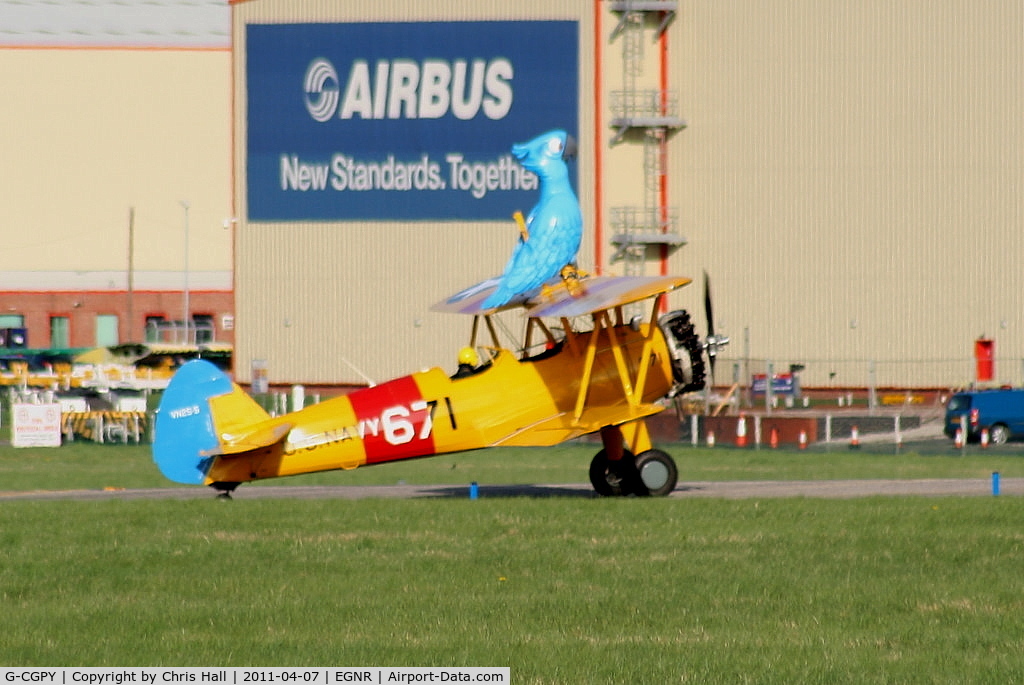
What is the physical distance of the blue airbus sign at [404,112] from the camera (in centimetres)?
6206

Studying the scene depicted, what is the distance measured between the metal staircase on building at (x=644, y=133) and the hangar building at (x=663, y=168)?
80 mm

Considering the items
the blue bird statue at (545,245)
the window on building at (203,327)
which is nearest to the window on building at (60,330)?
the window on building at (203,327)

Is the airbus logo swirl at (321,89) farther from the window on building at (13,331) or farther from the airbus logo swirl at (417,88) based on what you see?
the window on building at (13,331)

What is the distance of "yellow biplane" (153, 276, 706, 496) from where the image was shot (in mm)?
22266

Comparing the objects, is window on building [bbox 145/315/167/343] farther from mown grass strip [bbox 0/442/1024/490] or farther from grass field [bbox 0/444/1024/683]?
grass field [bbox 0/444/1024/683]

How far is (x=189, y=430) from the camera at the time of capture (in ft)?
72.6

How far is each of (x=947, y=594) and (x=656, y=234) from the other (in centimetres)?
4641

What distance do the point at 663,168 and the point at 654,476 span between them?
38.2 metres

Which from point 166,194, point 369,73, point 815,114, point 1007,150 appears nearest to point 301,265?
point 369,73

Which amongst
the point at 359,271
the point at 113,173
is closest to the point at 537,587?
the point at 359,271

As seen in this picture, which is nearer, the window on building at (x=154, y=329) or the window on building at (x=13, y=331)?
the window on building at (x=13, y=331)

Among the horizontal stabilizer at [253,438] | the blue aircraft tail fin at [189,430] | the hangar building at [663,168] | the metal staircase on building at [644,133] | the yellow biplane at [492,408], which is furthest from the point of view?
the metal staircase on building at [644,133]

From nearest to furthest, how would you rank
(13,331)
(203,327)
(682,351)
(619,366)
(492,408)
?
(492,408), (619,366), (682,351), (13,331), (203,327)

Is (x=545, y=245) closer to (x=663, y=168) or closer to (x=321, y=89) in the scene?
(x=663, y=168)
